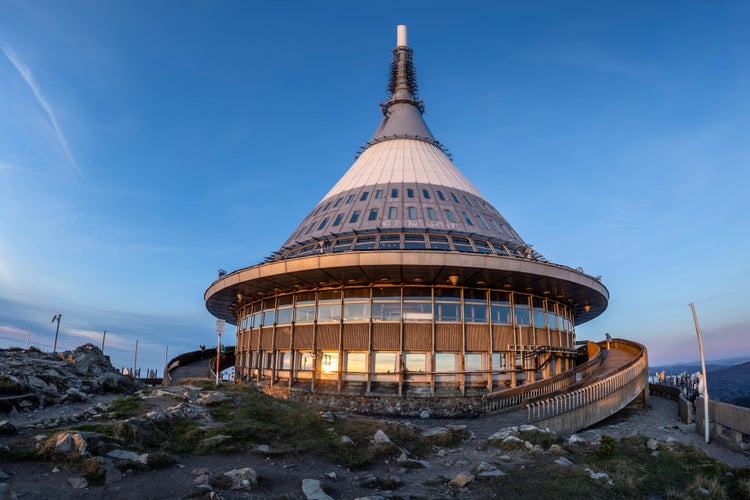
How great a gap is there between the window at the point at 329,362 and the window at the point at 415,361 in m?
4.09

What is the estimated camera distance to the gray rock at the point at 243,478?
10141 mm

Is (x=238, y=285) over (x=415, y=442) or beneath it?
over

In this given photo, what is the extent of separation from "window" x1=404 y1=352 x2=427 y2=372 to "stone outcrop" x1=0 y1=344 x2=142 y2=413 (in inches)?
604

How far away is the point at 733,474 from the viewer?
14.0 metres

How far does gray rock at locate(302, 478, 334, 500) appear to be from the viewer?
396 inches

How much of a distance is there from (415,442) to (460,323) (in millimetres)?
11566

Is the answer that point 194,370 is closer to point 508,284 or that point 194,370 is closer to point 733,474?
point 508,284

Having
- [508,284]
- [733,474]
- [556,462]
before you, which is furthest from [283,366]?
[733,474]

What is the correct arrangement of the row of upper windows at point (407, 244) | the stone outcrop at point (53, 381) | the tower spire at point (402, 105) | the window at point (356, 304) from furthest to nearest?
1. the tower spire at point (402, 105)
2. the row of upper windows at point (407, 244)
3. the window at point (356, 304)
4. the stone outcrop at point (53, 381)

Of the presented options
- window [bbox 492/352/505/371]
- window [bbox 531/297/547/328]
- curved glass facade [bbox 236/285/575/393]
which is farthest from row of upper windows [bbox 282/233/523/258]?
window [bbox 492/352/505/371]

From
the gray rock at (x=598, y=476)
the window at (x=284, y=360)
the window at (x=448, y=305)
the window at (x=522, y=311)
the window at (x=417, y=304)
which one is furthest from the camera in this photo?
the window at (x=284, y=360)

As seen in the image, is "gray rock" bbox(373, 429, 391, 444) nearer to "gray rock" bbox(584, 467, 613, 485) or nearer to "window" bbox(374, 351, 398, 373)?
"gray rock" bbox(584, 467, 613, 485)

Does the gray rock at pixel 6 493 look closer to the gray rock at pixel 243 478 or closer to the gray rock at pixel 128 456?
the gray rock at pixel 128 456

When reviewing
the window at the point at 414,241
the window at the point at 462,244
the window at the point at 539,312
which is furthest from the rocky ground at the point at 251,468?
the window at the point at 462,244
